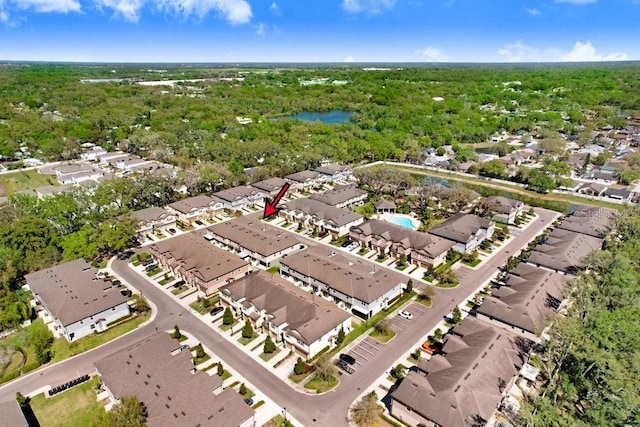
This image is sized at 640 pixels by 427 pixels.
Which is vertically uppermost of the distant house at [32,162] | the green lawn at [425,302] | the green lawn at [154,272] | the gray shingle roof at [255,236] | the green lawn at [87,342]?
the gray shingle roof at [255,236]

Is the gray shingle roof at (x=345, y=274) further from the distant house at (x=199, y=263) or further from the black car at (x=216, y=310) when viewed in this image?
the black car at (x=216, y=310)

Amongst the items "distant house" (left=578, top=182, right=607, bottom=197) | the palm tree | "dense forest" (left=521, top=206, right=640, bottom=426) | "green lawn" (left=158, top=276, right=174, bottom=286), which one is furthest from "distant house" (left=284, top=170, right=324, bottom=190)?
the palm tree

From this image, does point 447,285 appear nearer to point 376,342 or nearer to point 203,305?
point 376,342

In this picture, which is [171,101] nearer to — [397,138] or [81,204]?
→ [397,138]

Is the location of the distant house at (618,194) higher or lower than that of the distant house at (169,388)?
higher

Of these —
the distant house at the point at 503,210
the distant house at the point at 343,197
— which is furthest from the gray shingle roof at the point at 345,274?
the distant house at the point at 503,210

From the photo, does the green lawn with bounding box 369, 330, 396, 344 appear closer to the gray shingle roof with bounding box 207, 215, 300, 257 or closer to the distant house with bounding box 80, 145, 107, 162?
the gray shingle roof with bounding box 207, 215, 300, 257
